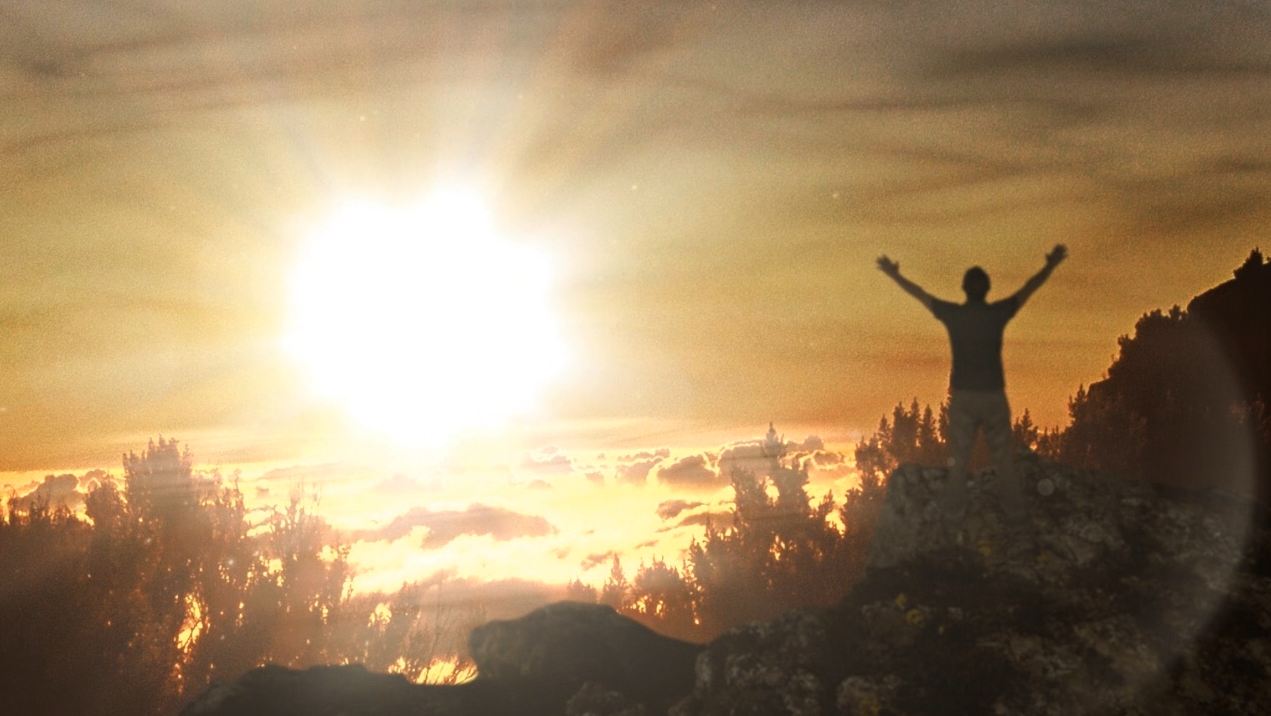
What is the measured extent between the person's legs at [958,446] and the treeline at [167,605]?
42.1 m

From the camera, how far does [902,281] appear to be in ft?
48.6

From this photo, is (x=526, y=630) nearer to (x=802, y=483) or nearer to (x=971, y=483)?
(x=971, y=483)

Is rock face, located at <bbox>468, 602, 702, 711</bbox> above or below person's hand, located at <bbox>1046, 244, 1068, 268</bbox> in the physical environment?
below

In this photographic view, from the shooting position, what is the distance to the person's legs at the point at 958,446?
1534 cm

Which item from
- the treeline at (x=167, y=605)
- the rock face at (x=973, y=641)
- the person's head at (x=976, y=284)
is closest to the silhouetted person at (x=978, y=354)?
the person's head at (x=976, y=284)

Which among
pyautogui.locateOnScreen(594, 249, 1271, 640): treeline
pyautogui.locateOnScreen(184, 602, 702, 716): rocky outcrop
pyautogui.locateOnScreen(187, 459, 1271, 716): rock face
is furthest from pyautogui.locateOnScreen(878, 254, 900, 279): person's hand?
pyautogui.locateOnScreen(594, 249, 1271, 640): treeline

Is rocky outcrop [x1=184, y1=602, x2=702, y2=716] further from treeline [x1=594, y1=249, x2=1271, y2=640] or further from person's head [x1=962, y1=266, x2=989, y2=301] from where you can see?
treeline [x1=594, y1=249, x2=1271, y2=640]

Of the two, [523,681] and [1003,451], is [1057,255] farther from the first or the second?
[523,681]

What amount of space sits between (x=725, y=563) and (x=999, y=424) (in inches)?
3080

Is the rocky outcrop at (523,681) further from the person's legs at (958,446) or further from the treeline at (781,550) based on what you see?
the treeline at (781,550)

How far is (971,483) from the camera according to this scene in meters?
17.7

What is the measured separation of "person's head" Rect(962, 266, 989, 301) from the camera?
48.6ft

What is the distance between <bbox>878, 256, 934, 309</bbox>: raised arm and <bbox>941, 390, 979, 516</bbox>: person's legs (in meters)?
1.61

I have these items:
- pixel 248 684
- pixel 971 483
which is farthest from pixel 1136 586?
pixel 248 684
